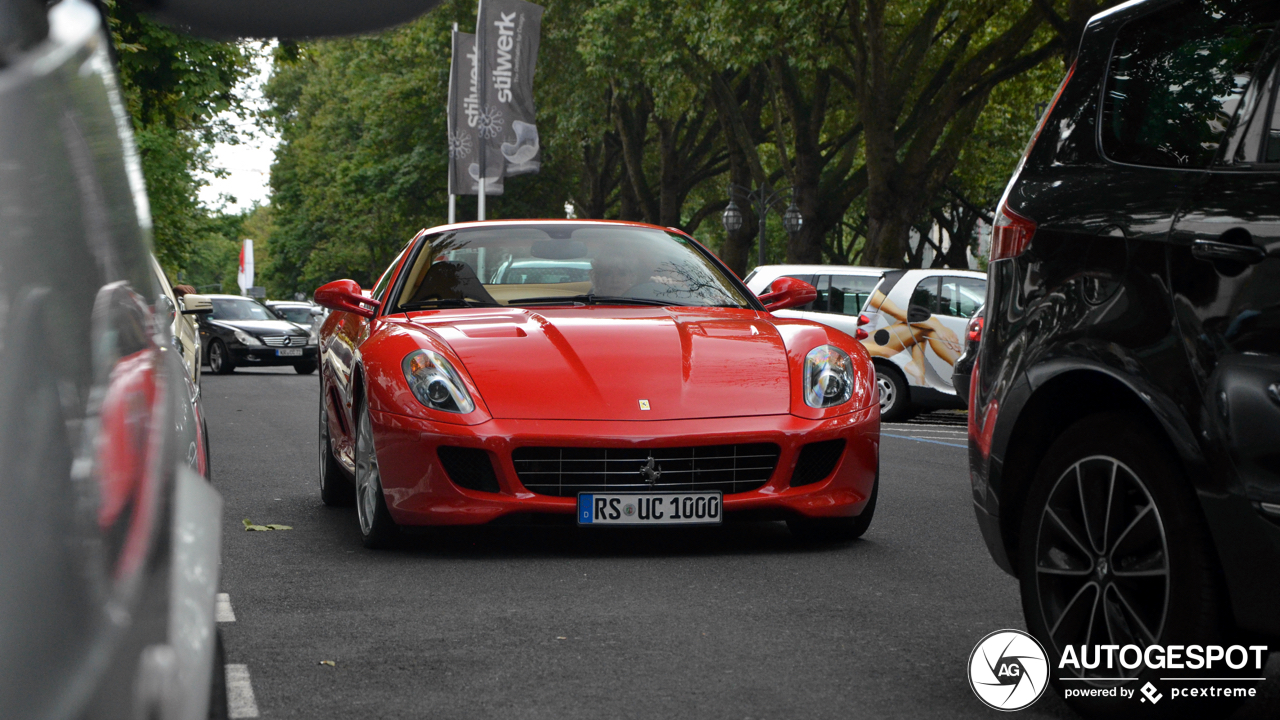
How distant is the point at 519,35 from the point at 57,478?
29834 mm

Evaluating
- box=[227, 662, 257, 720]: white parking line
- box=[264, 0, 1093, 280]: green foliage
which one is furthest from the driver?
box=[264, 0, 1093, 280]: green foliage

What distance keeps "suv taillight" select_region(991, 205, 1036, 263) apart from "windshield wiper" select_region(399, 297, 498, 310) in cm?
347

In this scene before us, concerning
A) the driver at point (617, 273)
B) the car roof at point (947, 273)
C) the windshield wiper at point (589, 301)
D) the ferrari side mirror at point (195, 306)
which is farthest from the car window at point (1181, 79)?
the car roof at point (947, 273)

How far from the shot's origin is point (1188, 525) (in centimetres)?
341

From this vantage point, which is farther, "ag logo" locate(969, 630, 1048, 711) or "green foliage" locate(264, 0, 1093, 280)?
"green foliage" locate(264, 0, 1093, 280)

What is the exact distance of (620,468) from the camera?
630cm

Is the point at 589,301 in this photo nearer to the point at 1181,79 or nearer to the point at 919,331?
the point at 1181,79

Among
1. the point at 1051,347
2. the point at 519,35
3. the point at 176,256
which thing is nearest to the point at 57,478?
the point at 1051,347

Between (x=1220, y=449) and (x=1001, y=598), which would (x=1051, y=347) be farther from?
(x=1001, y=598)

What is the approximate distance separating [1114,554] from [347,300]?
4.62 meters

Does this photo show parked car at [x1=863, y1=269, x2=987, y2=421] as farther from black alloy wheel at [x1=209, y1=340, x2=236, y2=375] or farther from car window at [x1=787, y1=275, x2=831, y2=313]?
black alloy wheel at [x1=209, y1=340, x2=236, y2=375]

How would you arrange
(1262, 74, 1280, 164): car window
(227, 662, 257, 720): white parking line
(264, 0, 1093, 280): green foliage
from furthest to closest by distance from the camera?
(264, 0, 1093, 280): green foliage, (227, 662, 257, 720): white parking line, (1262, 74, 1280, 164): car window

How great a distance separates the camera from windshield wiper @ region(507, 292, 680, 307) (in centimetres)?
748

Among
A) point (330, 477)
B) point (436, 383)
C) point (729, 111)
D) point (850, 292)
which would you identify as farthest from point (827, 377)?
point (729, 111)
